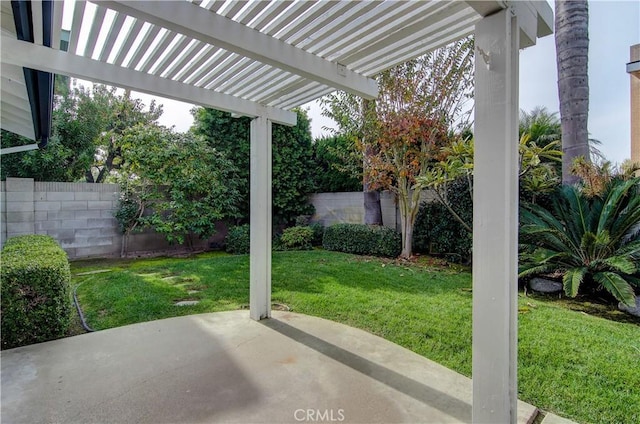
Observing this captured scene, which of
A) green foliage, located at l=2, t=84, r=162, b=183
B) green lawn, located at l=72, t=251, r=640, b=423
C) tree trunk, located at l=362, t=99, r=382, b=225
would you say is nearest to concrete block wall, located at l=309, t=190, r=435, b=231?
tree trunk, located at l=362, t=99, r=382, b=225

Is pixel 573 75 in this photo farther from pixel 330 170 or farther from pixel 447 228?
pixel 330 170

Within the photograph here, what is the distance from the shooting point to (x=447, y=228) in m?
7.35

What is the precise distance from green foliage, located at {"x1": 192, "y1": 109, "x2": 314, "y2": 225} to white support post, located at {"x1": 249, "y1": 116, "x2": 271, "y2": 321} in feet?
19.6

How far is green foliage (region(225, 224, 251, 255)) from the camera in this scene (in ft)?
28.9

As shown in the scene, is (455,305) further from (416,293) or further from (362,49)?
(362,49)

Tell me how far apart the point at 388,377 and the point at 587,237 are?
418cm

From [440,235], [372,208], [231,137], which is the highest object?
[231,137]

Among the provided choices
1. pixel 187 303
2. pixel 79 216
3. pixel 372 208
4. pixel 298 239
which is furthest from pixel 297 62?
pixel 79 216

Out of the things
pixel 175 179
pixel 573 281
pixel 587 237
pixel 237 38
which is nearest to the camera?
pixel 237 38

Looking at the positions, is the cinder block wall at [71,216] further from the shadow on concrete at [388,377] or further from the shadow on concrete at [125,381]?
the shadow on concrete at [388,377]

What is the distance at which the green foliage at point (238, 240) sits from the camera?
882 cm

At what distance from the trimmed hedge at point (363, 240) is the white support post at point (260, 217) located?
4644mm

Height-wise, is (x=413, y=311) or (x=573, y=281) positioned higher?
(x=573, y=281)

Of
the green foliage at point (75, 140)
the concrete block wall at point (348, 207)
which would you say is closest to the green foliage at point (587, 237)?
the concrete block wall at point (348, 207)
